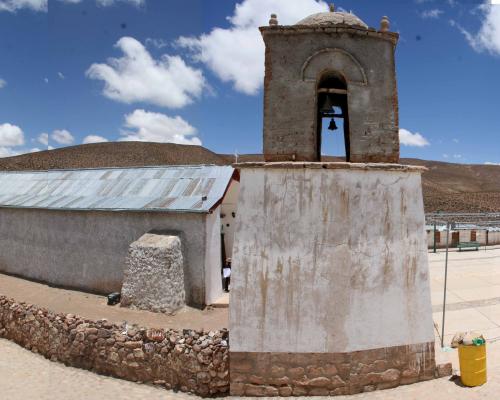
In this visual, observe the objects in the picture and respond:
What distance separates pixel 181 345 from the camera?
25.8ft

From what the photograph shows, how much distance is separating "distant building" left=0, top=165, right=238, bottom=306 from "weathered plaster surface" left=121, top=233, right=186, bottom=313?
0.44 m

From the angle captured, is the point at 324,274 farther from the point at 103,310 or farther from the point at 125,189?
the point at 125,189

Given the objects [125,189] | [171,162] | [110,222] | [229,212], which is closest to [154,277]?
[110,222]

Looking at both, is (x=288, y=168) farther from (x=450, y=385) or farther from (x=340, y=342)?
(x=450, y=385)

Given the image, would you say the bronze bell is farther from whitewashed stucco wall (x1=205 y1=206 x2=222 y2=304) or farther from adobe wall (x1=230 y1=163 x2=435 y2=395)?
whitewashed stucco wall (x1=205 y1=206 x2=222 y2=304)

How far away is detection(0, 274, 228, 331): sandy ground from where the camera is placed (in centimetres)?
1068

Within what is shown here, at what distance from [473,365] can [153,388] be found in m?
5.87

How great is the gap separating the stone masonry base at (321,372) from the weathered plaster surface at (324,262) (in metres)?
0.15

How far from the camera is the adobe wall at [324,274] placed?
704cm

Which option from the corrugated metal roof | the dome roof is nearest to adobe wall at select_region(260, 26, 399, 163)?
the dome roof

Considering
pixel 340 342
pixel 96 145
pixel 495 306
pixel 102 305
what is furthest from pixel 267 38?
pixel 96 145

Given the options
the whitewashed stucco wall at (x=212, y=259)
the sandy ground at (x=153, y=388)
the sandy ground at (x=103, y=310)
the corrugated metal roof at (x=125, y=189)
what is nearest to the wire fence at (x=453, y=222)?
the sandy ground at (x=153, y=388)

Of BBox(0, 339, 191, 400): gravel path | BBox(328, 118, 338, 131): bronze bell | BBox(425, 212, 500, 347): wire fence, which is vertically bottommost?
BBox(0, 339, 191, 400): gravel path

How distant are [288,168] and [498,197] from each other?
5629cm
